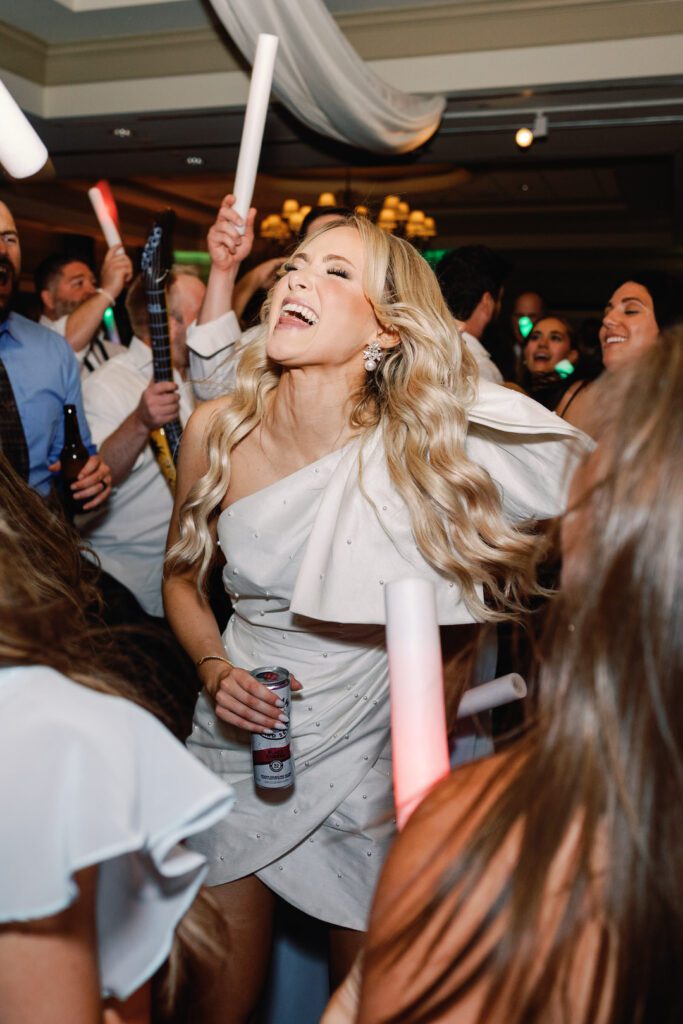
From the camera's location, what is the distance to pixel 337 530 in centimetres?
187

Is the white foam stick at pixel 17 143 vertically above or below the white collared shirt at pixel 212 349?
above

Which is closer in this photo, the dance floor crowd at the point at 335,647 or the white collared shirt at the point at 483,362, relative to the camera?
the dance floor crowd at the point at 335,647

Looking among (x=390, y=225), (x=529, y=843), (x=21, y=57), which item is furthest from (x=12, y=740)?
(x=390, y=225)

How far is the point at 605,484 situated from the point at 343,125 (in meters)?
4.55

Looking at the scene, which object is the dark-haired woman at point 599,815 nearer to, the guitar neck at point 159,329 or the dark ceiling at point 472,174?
the guitar neck at point 159,329

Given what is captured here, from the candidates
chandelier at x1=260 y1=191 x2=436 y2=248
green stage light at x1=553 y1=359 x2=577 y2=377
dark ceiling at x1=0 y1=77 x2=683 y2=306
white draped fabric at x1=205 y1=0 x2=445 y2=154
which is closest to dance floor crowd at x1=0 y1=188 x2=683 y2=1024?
green stage light at x1=553 y1=359 x2=577 y2=377

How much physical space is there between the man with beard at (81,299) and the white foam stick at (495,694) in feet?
8.73

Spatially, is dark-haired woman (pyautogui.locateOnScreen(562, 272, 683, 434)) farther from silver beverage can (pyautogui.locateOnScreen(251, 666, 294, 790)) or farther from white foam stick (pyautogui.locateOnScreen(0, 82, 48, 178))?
white foam stick (pyautogui.locateOnScreen(0, 82, 48, 178))

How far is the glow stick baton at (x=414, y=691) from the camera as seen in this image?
84cm

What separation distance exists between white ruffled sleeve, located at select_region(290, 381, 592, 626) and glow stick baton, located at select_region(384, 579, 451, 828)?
902mm

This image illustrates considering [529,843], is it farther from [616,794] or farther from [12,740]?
[12,740]

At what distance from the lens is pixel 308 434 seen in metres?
1.99

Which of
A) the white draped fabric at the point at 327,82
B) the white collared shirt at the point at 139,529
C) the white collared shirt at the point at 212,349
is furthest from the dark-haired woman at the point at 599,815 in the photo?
the white draped fabric at the point at 327,82

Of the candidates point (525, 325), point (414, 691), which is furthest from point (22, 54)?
point (414, 691)
